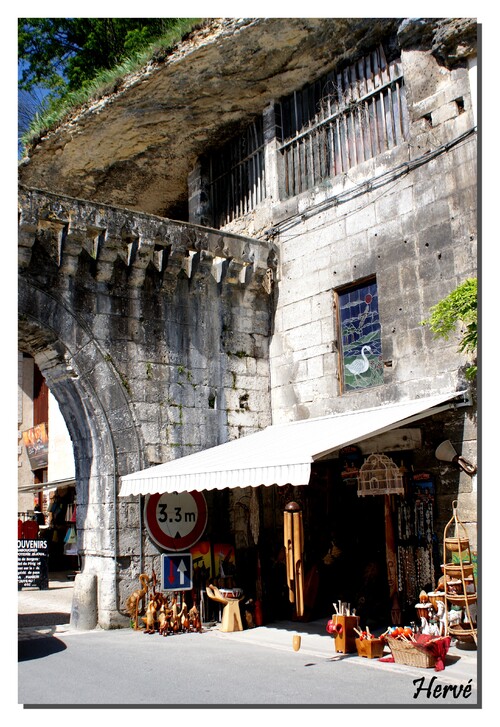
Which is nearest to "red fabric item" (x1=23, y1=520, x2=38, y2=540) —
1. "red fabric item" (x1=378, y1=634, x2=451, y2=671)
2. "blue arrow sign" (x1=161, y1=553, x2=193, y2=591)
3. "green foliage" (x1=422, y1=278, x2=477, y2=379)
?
"blue arrow sign" (x1=161, y1=553, x2=193, y2=591)

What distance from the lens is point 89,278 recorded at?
29.5 feet

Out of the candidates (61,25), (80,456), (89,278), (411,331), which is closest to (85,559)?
(80,456)

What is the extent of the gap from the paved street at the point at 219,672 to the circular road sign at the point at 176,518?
1103 mm

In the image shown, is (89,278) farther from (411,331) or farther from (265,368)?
(411,331)

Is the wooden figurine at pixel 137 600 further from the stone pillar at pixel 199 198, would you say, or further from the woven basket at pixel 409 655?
the stone pillar at pixel 199 198

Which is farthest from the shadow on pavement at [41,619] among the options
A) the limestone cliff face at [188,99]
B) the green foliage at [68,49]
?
the green foliage at [68,49]

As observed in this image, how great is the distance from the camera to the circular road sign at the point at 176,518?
887 cm

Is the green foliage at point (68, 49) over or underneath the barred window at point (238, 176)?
over

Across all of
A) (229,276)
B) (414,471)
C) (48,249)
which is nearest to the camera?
(414,471)

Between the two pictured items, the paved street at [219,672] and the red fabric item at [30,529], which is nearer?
the paved street at [219,672]

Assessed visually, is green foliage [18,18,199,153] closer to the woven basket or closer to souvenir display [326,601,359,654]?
souvenir display [326,601,359,654]

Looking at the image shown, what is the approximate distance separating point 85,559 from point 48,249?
3663 mm

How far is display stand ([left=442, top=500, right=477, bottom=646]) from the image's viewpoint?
6609 mm
